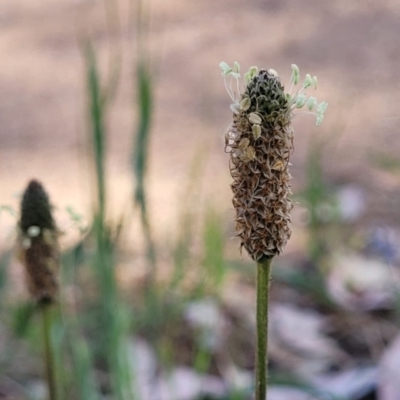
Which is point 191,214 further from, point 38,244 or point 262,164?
point 262,164

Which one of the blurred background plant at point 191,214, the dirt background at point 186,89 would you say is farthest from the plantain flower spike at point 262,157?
the dirt background at point 186,89

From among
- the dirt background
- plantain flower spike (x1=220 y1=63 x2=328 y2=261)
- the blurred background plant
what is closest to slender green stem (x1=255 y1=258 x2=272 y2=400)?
plantain flower spike (x1=220 y1=63 x2=328 y2=261)

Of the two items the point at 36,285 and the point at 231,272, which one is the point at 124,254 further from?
the point at 36,285

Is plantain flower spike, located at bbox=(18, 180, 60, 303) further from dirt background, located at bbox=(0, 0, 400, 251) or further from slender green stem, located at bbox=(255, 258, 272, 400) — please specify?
dirt background, located at bbox=(0, 0, 400, 251)

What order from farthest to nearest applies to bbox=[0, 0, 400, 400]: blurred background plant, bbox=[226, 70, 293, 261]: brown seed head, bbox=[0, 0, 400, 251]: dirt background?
bbox=[0, 0, 400, 251]: dirt background → bbox=[0, 0, 400, 400]: blurred background plant → bbox=[226, 70, 293, 261]: brown seed head

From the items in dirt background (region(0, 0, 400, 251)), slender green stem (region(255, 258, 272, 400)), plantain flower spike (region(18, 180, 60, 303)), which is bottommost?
slender green stem (region(255, 258, 272, 400))

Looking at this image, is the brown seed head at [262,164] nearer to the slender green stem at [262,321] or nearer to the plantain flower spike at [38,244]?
the slender green stem at [262,321]

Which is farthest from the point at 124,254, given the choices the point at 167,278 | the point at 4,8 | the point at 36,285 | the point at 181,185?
the point at 4,8
